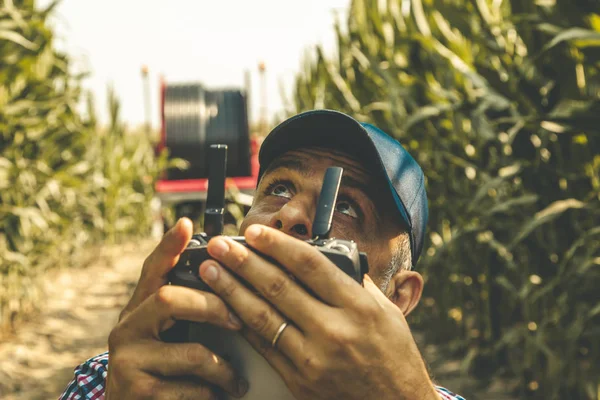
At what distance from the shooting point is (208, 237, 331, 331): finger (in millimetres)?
679

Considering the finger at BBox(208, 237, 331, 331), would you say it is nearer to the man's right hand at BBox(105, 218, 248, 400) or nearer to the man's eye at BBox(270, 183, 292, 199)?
the man's right hand at BBox(105, 218, 248, 400)

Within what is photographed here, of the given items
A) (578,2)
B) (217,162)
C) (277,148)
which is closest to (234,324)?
(217,162)

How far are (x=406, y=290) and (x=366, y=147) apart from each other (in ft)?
0.83

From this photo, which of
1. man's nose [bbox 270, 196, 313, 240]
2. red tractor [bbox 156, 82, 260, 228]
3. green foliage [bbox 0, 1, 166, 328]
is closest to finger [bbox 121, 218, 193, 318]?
man's nose [bbox 270, 196, 313, 240]

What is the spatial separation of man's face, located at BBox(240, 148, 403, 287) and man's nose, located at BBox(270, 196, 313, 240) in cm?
4

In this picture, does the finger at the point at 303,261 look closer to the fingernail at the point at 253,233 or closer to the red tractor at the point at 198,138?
the fingernail at the point at 253,233

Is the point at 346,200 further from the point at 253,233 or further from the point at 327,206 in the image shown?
the point at 253,233

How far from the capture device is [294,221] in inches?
38.4

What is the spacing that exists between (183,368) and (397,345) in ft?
0.75

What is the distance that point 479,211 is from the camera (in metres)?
2.63

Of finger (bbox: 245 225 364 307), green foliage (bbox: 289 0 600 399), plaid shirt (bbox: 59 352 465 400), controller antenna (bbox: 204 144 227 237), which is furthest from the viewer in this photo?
green foliage (bbox: 289 0 600 399)

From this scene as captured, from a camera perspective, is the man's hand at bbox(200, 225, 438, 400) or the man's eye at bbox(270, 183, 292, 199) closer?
the man's hand at bbox(200, 225, 438, 400)

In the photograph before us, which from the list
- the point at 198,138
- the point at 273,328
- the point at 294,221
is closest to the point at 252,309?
the point at 273,328

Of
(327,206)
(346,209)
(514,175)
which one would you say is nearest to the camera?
(327,206)
